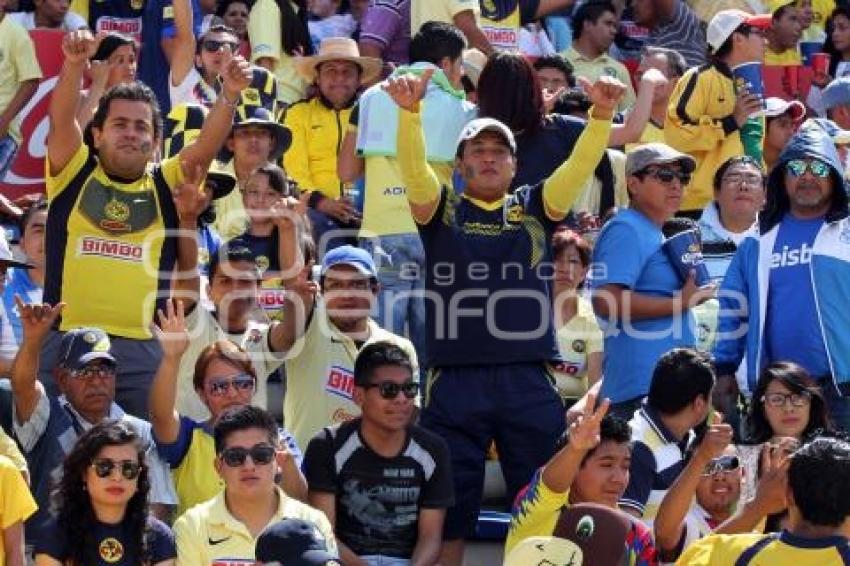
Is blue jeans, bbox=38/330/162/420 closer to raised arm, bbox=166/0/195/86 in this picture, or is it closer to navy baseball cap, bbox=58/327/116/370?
navy baseball cap, bbox=58/327/116/370

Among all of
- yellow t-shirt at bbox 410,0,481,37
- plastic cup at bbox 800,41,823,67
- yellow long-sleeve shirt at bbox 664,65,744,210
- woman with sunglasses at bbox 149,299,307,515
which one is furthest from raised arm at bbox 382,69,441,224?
plastic cup at bbox 800,41,823,67

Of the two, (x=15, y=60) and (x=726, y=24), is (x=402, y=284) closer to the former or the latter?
(x=726, y=24)

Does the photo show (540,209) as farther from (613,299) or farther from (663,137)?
(663,137)

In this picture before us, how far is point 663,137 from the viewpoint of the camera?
1318cm

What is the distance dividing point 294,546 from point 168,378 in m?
2.67

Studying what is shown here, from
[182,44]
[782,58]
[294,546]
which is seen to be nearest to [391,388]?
[294,546]

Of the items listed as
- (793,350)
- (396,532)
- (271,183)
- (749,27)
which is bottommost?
(396,532)

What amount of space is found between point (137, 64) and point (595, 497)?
243 inches

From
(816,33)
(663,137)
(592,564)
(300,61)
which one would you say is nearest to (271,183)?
(300,61)

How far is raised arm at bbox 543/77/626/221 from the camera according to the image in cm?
948

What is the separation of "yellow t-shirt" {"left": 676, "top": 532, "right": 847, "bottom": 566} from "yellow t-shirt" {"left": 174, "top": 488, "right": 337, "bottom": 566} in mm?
1870

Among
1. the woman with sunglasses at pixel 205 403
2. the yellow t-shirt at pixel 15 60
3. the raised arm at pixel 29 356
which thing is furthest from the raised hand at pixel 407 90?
Result: the yellow t-shirt at pixel 15 60

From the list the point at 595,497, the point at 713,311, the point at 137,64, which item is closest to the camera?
the point at 595,497

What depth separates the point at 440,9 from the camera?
13664 mm
